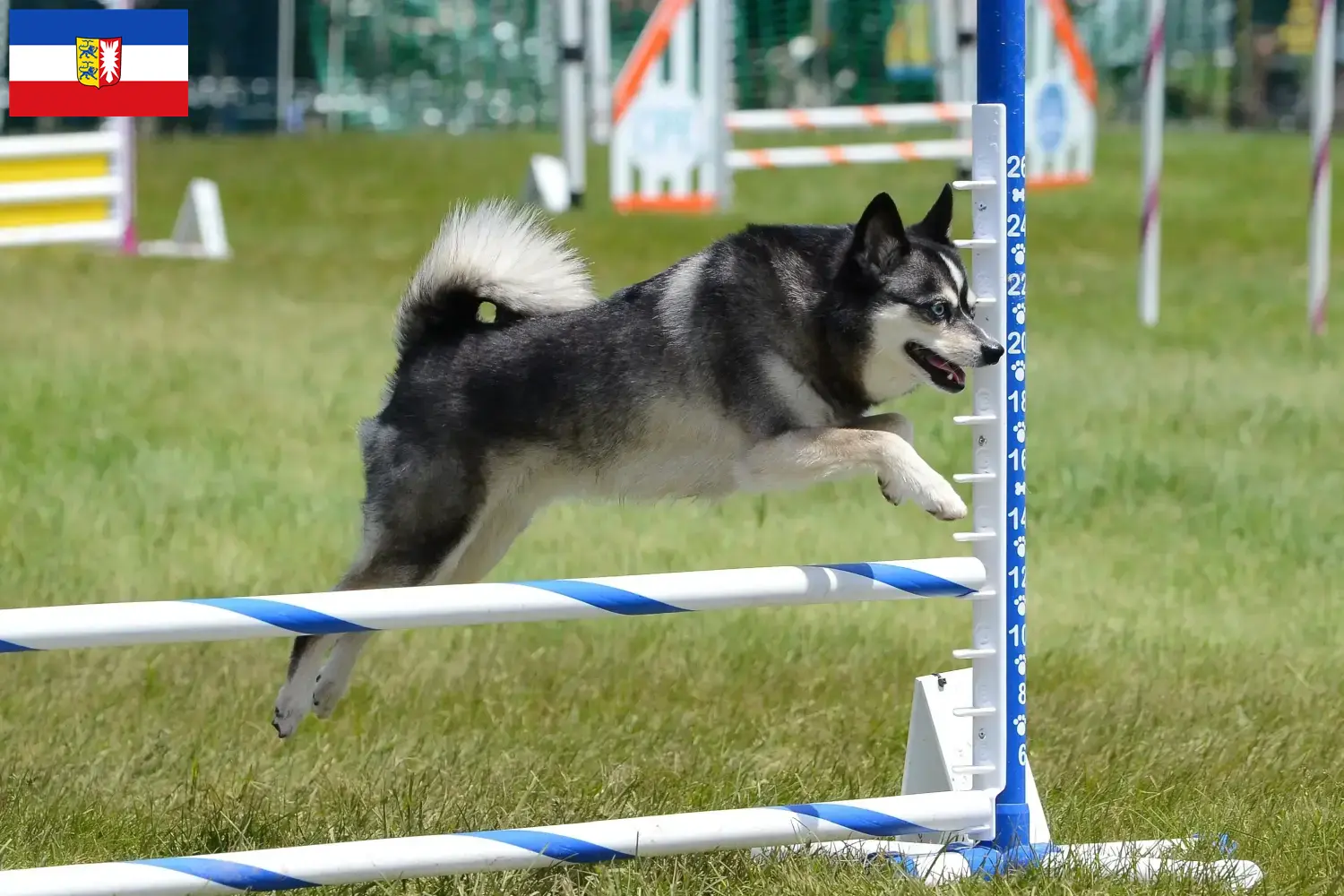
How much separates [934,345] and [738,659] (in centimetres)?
212

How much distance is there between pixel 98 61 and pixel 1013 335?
1.97 m

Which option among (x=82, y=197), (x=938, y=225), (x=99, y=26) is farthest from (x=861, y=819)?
(x=82, y=197)

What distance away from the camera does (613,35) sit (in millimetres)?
30547

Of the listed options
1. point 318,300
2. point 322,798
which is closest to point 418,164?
point 318,300

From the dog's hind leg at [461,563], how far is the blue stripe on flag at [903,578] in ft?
4.04

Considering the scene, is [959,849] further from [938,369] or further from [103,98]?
[103,98]

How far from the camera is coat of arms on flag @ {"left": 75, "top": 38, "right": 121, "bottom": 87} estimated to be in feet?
11.6

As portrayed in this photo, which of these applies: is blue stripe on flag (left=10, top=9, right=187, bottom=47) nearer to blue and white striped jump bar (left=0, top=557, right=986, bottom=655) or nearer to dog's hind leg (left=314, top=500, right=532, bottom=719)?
blue and white striped jump bar (left=0, top=557, right=986, bottom=655)

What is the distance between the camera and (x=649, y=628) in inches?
237

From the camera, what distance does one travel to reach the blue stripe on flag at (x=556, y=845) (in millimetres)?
3160

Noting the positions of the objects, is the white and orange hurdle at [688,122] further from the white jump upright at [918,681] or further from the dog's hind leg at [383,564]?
the white jump upright at [918,681]

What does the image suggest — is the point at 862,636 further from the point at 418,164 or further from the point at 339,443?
the point at 418,164

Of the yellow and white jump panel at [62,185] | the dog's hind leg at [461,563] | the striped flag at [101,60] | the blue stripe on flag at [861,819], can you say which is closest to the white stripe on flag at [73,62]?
the striped flag at [101,60]

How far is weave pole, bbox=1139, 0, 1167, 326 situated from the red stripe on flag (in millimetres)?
8497
